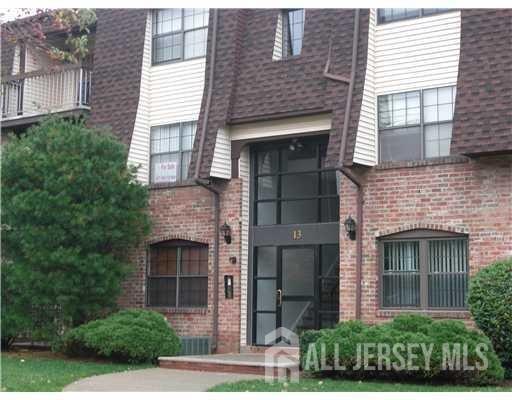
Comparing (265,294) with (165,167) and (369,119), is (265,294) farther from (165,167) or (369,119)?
(369,119)

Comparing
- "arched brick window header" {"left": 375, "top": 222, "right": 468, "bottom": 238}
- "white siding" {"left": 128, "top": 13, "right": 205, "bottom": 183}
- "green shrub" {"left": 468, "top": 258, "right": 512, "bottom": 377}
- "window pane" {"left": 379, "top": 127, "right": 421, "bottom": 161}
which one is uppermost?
"white siding" {"left": 128, "top": 13, "right": 205, "bottom": 183}

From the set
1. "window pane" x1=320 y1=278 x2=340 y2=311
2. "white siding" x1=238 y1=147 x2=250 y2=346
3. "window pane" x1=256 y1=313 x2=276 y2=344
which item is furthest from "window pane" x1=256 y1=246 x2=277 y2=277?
"window pane" x1=320 y1=278 x2=340 y2=311

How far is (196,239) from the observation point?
1992 centimetres

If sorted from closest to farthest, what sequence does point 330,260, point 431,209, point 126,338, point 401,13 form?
Result: point 431,209 → point 126,338 → point 401,13 → point 330,260

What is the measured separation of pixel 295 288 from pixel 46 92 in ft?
27.6

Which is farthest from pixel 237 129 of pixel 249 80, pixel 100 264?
Answer: pixel 100 264

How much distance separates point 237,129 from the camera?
64.4 feet

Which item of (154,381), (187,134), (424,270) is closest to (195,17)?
(187,134)

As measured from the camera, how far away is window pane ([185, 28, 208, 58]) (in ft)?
67.3

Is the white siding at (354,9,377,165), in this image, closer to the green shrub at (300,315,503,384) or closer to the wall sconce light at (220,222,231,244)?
the wall sconce light at (220,222,231,244)

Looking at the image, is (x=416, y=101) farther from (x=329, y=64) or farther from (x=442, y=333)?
(x=442, y=333)

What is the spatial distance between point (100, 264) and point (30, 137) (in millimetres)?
3199

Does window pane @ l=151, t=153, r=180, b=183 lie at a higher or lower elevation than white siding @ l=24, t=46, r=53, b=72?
lower

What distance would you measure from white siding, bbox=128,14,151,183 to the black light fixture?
563 centimetres
